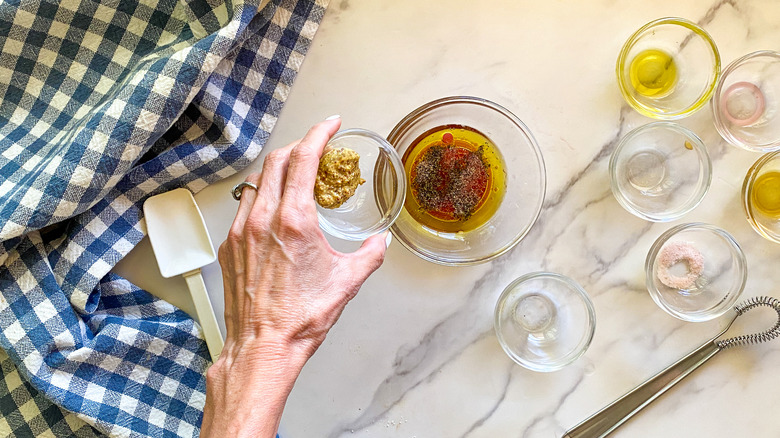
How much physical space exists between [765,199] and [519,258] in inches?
25.9

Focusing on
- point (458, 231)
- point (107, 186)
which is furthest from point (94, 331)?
point (458, 231)

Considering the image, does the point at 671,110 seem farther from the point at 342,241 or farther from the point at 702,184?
the point at 342,241

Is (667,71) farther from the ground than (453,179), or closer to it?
farther from the ground

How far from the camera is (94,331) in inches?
58.5

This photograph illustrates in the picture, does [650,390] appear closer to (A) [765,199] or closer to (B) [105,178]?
(A) [765,199]

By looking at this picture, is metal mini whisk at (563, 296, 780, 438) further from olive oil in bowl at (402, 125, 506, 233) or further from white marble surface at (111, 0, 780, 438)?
olive oil in bowl at (402, 125, 506, 233)

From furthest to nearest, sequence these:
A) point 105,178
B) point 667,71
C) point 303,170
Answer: point 667,71 → point 105,178 → point 303,170

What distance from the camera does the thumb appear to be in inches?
45.8

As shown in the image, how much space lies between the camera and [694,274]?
1516 mm

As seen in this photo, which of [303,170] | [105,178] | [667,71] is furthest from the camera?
[667,71]

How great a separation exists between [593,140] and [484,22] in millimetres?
420

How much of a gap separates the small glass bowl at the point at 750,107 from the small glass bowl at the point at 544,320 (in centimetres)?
57

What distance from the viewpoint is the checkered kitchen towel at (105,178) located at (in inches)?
55.4

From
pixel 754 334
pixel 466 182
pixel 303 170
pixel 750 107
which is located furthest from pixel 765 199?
pixel 303 170
